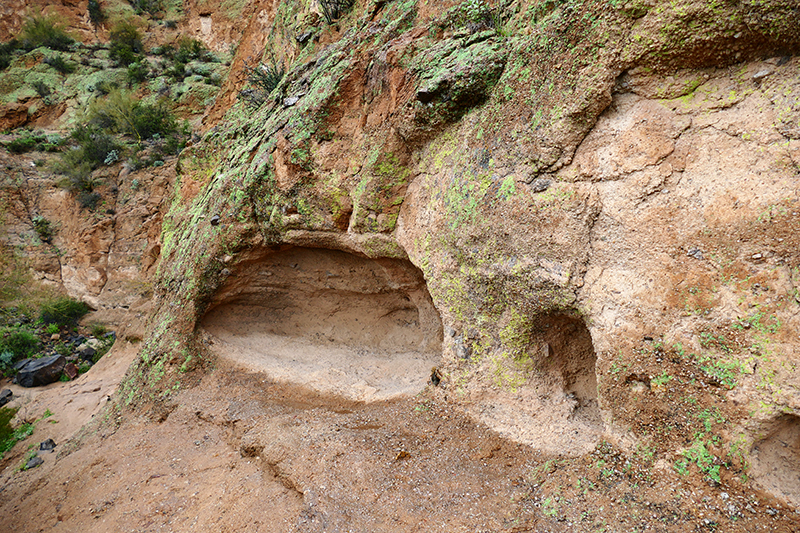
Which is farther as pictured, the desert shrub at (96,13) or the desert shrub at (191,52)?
the desert shrub at (96,13)

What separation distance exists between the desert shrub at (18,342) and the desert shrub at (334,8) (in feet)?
38.3

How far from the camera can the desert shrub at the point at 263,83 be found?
7.11m

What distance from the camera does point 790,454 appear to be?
191 cm

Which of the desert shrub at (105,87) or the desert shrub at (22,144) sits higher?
the desert shrub at (105,87)

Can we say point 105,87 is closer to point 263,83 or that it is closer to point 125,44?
point 125,44

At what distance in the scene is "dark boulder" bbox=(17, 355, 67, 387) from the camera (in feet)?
28.0

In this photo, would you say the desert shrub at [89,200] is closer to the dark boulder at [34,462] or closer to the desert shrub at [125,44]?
the desert shrub at [125,44]

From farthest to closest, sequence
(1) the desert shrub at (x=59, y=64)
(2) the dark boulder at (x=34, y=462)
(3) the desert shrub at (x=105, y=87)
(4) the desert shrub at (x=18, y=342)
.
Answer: (1) the desert shrub at (x=59, y=64) → (3) the desert shrub at (x=105, y=87) → (4) the desert shrub at (x=18, y=342) → (2) the dark boulder at (x=34, y=462)

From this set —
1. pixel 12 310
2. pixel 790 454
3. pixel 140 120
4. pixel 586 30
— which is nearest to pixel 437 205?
pixel 586 30

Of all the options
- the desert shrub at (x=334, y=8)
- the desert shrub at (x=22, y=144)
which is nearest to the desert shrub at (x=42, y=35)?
the desert shrub at (x=22, y=144)

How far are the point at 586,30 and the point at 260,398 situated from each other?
15.3 ft

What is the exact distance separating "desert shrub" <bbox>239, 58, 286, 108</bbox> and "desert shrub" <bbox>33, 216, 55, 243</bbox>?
30.8 ft

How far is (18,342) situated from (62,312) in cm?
118

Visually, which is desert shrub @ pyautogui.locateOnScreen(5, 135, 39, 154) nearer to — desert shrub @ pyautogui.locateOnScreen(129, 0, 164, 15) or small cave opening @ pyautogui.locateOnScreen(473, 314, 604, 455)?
desert shrub @ pyautogui.locateOnScreen(129, 0, 164, 15)
